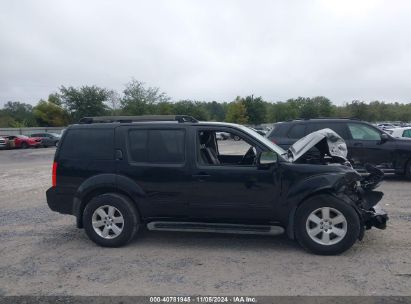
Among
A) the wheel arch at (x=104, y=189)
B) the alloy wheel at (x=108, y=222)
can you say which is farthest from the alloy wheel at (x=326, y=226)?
the alloy wheel at (x=108, y=222)

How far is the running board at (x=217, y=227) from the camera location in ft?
16.6

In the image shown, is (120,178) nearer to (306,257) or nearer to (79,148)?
(79,148)

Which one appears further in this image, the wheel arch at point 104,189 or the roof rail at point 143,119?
the roof rail at point 143,119

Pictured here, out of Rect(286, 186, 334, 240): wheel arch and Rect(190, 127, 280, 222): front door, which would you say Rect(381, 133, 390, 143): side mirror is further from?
Rect(190, 127, 280, 222): front door

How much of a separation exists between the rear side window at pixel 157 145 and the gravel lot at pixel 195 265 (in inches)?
48.6

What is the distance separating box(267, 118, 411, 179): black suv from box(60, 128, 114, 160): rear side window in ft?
19.3

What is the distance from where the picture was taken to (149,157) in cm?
545

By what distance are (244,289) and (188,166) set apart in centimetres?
191

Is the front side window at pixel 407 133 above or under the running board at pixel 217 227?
above

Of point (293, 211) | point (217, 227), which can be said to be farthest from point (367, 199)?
point (217, 227)

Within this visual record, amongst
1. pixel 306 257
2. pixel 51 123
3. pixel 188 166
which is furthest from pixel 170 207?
pixel 51 123

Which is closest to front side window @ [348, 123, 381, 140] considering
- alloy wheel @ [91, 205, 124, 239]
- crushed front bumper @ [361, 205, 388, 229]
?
crushed front bumper @ [361, 205, 388, 229]

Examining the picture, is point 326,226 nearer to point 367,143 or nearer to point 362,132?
point 367,143

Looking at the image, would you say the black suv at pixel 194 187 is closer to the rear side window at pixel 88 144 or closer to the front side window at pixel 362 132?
the rear side window at pixel 88 144
